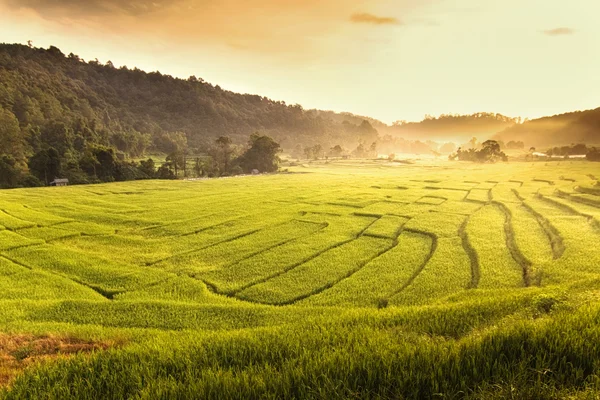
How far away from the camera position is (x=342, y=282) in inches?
542

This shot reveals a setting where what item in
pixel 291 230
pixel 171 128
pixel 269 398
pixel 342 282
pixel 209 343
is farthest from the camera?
pixel 171 128

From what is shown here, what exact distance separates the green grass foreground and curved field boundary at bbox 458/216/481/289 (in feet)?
0.46

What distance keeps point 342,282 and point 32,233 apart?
1833 cm

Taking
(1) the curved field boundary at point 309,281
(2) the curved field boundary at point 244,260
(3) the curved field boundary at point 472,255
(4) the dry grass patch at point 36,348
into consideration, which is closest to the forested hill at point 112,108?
(2) the curved field boundary at point 244,260

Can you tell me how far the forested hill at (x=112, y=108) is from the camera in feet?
259

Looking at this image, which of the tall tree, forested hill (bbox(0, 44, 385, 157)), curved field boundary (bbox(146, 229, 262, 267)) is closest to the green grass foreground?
curved field boundary (bbox(146, 229, 262, 267))

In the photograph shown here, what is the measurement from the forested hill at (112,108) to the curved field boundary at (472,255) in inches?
2328

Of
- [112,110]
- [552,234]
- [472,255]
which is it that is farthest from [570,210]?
[112,110]

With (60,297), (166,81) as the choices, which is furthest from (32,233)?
(166,81)

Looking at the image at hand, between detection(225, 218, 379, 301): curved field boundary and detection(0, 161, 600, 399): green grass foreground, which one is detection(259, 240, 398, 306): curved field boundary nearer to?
detection(0, 161, 600, 399): green grass foreground

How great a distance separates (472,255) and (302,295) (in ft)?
29.9

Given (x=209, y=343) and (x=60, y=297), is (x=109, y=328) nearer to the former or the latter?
(x=60, y=297)

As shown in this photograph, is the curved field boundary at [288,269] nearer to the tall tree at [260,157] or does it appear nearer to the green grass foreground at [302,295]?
the green grass foreground at [302,295]

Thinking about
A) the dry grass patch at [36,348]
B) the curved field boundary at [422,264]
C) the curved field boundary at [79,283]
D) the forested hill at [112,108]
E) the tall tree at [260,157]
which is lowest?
the curved field boundary at [79,283]
